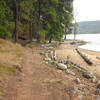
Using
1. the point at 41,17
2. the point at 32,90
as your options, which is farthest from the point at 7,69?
the point at 41,17

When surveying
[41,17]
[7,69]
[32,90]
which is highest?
[41,17]

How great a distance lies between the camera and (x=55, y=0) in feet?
72.7

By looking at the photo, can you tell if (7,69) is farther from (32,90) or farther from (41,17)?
(41,17)

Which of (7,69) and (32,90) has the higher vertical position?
(7,69)

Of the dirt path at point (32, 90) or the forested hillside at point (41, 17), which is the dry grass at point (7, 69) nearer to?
the dirt path at point (32, 90)

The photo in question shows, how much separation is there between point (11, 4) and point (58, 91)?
56.6 ft

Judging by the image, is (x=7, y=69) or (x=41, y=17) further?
(x=41, y=17)

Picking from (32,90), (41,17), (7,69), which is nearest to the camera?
(32,90)

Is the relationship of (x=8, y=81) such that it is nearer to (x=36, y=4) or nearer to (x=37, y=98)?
(x=37, y=98)

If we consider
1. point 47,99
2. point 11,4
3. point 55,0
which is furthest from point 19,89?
point 55,0

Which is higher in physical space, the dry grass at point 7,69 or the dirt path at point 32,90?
the dry grass at point 7,69

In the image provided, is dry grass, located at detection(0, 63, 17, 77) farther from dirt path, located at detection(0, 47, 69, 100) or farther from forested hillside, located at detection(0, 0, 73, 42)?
forested hillside, located at detection(0, 0, 73, 42)

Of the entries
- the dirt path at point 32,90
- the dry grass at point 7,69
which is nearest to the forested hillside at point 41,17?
the dry grass at point 7,69

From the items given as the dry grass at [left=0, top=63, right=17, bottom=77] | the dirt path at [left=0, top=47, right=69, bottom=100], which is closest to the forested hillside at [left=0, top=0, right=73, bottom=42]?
the dry grass at [left=0, top=63, right=17, bottom=77]
